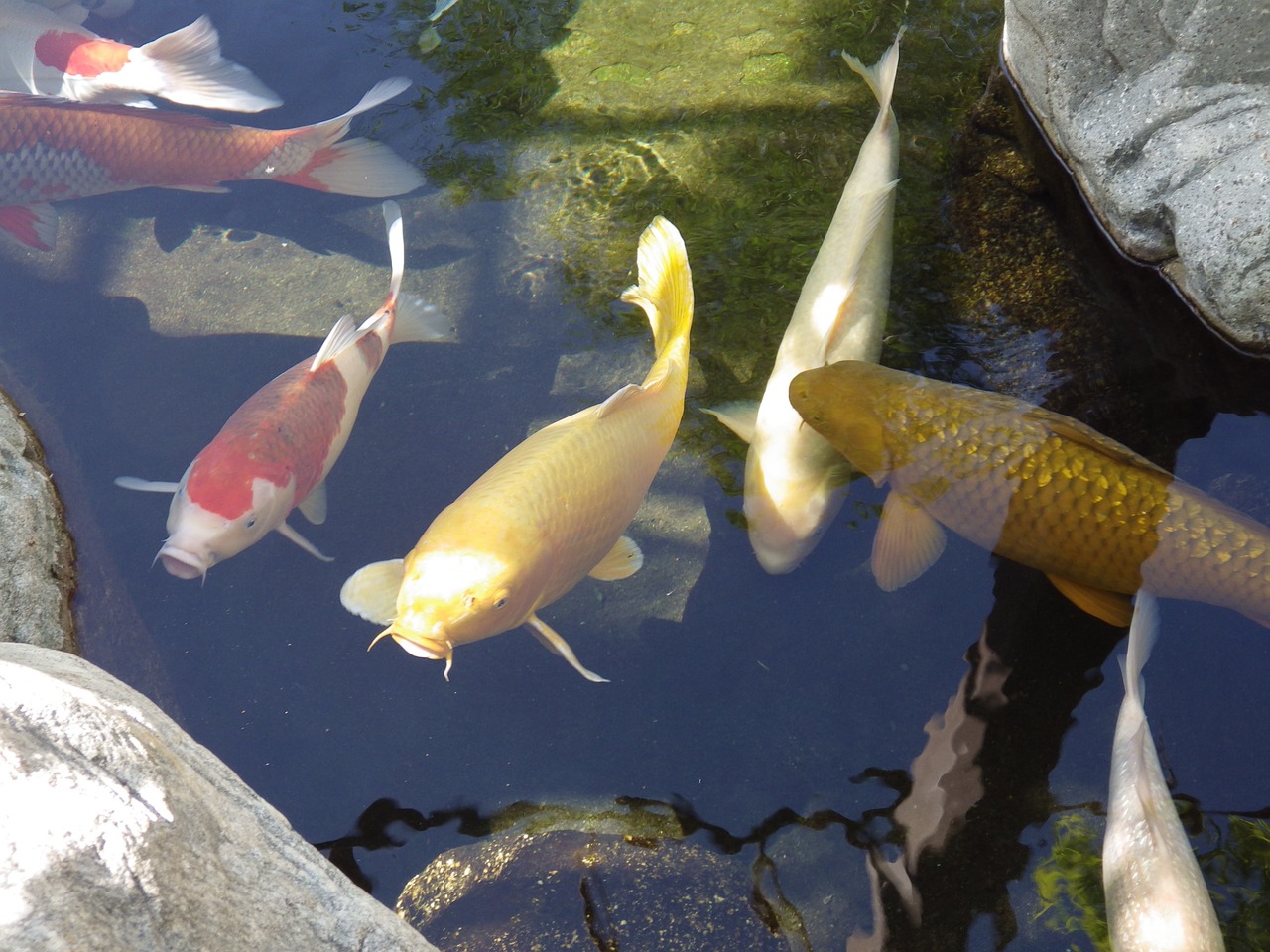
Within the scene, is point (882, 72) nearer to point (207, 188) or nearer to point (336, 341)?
point (336, 341)

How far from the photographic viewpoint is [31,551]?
2.86 metres

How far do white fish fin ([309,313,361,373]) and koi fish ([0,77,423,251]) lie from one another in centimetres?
114

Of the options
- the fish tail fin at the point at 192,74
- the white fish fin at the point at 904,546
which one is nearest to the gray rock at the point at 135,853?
the white fish fin at the point at 904,546

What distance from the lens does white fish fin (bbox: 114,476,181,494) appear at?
3197mm

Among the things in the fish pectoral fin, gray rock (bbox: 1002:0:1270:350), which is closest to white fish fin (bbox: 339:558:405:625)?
the fish pectoral fin

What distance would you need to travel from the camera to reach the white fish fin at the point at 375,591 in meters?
2.83

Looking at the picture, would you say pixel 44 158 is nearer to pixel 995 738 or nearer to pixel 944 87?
pixel 944 87

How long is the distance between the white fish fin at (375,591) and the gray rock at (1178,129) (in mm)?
2832

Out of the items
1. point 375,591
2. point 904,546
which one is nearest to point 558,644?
point 375,591

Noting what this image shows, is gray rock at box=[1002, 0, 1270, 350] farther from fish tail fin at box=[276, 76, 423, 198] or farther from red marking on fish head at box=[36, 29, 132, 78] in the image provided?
red marking on fish head at box=[36, 29, 132, 78]

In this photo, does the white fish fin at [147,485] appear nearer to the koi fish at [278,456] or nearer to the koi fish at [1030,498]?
the koi fish at [278,456]

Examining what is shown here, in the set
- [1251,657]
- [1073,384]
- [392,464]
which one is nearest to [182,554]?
[392,464]

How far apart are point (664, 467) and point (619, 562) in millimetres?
489

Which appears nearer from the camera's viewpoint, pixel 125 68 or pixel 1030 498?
pixel 1030 498
